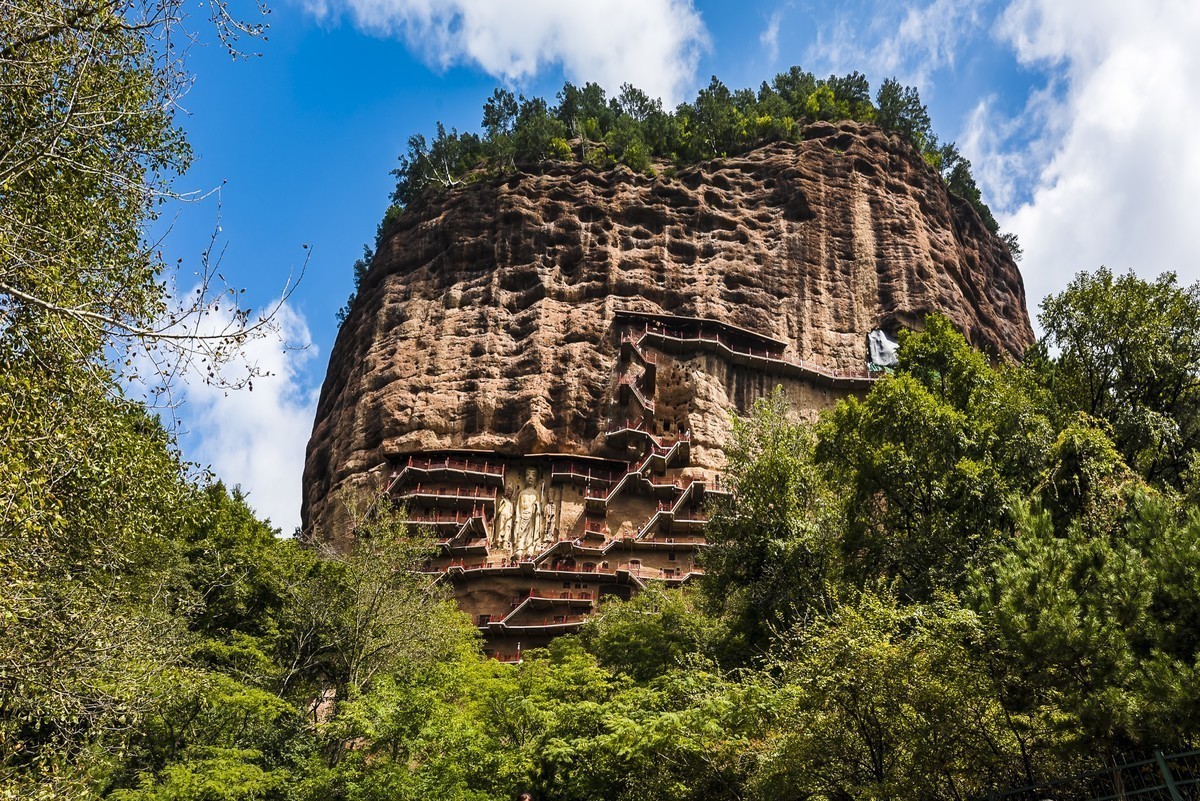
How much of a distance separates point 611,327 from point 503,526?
12695 mm

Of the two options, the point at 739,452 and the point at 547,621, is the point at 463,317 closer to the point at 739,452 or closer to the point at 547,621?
the point at 547,621

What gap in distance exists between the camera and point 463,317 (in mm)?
45156

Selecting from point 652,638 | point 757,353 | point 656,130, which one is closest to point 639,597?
point 652,638

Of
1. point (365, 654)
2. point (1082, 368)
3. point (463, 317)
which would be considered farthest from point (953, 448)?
point (463, 317)

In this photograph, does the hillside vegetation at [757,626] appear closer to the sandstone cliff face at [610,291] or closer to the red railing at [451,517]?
the red railing at [451,517]

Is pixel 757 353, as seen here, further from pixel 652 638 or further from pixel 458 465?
pixel 652 638

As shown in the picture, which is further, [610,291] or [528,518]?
[610,291]

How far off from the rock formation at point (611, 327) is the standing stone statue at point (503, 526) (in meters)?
0.10

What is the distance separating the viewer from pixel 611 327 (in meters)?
44.1

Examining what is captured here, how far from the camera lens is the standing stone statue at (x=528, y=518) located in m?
37.9

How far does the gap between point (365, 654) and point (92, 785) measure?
25.2 ft

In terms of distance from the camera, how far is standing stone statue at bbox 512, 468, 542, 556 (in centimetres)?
3791

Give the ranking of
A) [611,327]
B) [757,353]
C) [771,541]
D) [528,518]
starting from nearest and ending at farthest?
1. [771,541]
2. [528,518]
3. [611,327]
4. [757,353]

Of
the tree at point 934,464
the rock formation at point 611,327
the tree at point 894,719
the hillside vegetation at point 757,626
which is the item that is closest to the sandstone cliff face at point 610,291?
the rock formation at point 611,327
